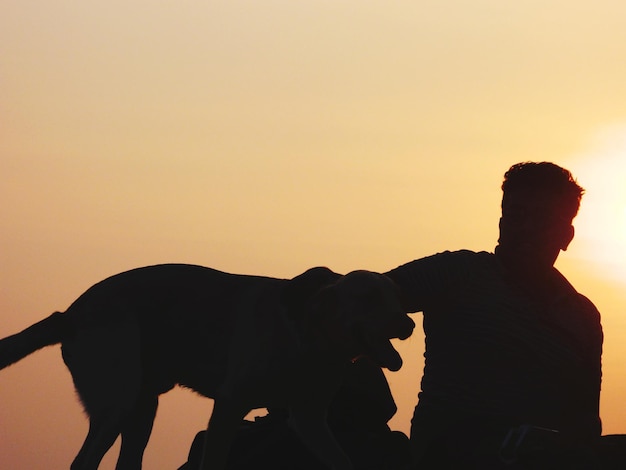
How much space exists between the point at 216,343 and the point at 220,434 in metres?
0.60

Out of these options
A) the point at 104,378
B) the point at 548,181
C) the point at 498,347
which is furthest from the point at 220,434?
the point at 548,181

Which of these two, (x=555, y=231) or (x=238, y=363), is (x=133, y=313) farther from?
(x=555, y=231)

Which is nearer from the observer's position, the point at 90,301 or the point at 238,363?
the point at 238,363

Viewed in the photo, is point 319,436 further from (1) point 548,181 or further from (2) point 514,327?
(1) point 548,181

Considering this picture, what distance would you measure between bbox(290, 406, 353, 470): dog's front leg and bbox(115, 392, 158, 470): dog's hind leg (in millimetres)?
987

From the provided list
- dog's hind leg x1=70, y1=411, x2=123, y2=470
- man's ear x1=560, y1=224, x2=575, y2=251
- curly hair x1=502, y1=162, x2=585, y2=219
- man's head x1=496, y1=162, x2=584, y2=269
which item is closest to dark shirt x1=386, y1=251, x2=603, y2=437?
man's head x1=496, y1=162, x2=584, y2=269

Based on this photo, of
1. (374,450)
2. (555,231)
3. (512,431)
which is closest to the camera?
(512,431)

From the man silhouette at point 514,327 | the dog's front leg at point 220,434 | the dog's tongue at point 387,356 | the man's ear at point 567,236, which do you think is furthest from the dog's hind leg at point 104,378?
the man's ear at point 567,236

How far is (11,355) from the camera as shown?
23.1 ft

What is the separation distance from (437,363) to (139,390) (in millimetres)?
1741

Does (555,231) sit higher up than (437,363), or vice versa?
(555,231)

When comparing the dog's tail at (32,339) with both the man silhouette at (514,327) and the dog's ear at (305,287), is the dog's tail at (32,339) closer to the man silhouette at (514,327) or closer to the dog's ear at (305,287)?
the dog's ear at (305,287)

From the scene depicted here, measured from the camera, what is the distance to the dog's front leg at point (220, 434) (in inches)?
246

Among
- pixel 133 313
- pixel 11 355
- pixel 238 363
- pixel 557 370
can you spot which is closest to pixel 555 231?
pixel 557 370
